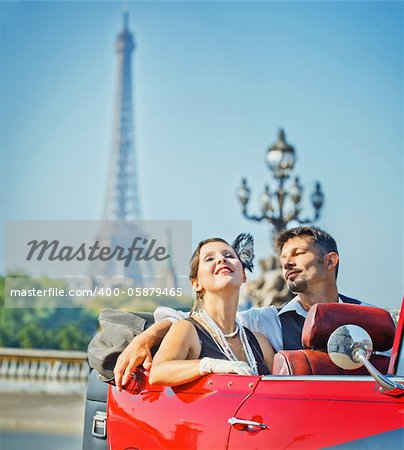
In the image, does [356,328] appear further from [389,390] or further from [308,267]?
[308,267]

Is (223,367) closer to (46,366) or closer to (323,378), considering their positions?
(323,378)

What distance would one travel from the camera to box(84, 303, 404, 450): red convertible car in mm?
2988

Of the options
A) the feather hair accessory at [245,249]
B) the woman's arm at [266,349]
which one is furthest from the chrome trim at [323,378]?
the feather hair accessory at [245,249]

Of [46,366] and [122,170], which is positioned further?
[122,170]

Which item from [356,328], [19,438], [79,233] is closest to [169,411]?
[356,328]

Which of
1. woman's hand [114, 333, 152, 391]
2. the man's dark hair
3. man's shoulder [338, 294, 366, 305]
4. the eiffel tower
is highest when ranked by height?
the eiffel tower

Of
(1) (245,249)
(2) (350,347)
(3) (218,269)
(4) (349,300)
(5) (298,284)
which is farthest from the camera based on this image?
(4) (349,300)

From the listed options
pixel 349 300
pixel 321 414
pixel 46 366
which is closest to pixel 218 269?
pixel 349 300

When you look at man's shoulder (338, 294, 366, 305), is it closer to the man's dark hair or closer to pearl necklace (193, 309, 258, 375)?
the man's dark hair

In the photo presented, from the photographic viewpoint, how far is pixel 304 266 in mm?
4340

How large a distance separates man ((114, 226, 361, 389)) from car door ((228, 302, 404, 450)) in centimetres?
90

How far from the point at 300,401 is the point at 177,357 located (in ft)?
2.13

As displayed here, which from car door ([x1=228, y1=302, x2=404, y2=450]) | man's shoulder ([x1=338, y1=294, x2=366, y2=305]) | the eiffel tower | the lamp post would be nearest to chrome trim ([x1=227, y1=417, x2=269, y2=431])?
car door ([x1=228, y1=302, x2=404, y2=450])

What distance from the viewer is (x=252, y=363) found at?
12.6 feet
